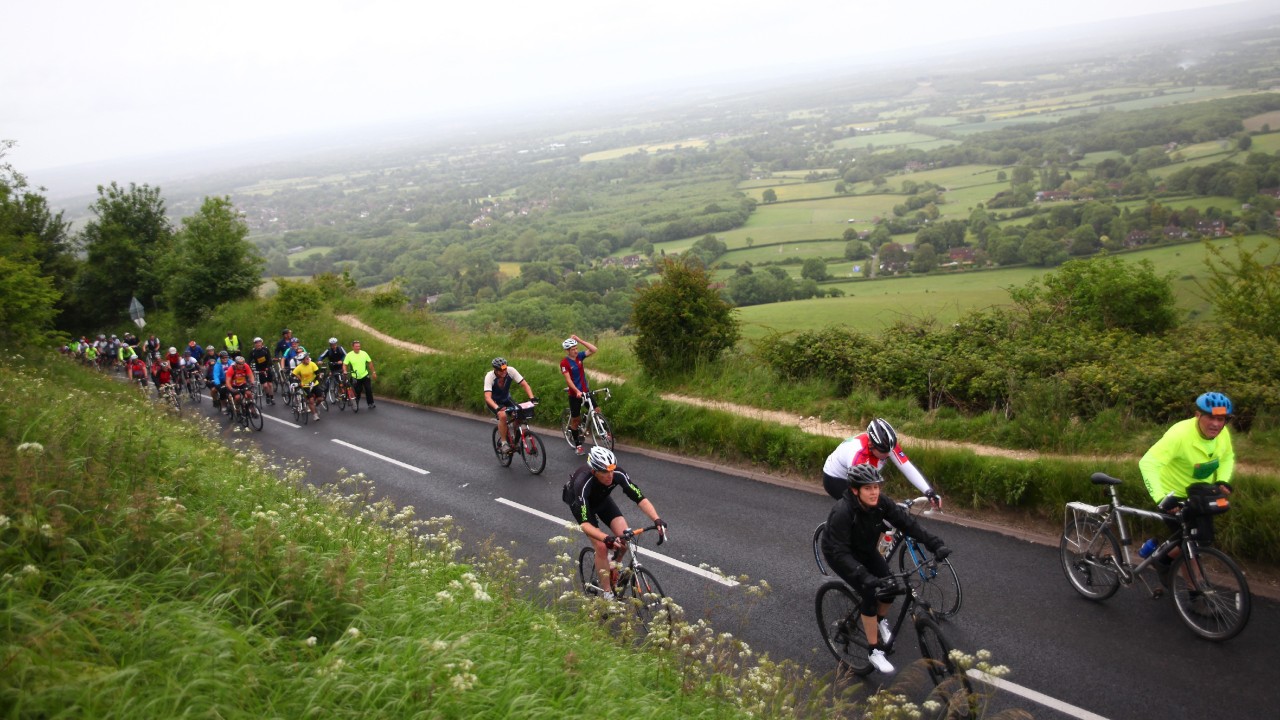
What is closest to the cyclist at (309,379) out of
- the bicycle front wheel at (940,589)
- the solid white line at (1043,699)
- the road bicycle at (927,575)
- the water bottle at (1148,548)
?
the road bicycle at (927,575)

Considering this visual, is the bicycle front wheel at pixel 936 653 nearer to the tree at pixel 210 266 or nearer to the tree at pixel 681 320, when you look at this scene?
the tree at pixel 681 320

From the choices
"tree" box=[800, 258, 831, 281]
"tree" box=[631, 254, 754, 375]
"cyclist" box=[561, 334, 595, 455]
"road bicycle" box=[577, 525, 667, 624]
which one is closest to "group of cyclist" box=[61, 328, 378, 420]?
"tree" box=[631, 254, 754, 375]

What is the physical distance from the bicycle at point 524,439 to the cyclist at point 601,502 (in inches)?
220

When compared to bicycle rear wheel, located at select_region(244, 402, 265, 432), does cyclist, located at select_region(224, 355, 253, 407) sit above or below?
above

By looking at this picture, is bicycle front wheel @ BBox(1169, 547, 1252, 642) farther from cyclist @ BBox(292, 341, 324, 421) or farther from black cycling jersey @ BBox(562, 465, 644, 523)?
cyclist @ BBox(292, 341, 324, 421)

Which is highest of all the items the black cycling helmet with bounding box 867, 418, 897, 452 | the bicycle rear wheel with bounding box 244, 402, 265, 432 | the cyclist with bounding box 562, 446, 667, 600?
the black cycling helmet with bounding box 867, 418, 897, 452

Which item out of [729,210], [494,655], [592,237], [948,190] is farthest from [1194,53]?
[494,655]

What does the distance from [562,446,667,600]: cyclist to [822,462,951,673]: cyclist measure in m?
1.67

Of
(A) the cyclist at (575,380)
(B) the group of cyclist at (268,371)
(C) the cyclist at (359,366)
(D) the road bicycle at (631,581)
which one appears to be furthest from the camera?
(C) the cyclist at (359,366)

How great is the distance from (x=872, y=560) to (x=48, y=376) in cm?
1840

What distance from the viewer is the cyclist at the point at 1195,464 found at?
20.8 ft

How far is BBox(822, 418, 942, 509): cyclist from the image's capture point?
23.5 ft

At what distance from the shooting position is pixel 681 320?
53.8 ft

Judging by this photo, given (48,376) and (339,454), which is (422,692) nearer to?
(339,454)
